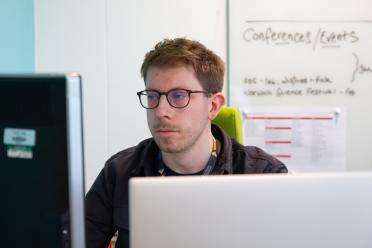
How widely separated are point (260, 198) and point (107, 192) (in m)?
0.80

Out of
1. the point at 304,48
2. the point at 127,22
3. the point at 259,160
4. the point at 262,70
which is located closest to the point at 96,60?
the point at 127,22

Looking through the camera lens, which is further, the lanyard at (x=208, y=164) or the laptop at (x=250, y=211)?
the lanyard at (x=208, y=164)

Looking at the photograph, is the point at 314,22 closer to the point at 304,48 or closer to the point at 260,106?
the point at 304,48

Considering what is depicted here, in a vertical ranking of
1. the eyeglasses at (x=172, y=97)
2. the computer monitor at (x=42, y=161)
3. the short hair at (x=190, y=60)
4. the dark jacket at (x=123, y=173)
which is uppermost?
the short hair at (x=190, y=60)

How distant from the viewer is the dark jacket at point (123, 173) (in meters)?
1.32

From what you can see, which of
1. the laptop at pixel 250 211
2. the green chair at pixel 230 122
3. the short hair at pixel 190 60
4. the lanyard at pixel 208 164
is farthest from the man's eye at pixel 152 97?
the laptop at pixel 250 211

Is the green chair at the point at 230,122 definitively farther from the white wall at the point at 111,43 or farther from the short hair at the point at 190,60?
the white wall at the point at 111,43

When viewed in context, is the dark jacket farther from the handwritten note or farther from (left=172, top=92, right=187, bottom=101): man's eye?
the handwritten note

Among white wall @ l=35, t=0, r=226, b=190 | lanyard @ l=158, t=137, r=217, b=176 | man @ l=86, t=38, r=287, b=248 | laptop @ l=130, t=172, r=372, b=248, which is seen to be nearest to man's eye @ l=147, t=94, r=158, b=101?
man @ l=86, t=38, r=287, b=248

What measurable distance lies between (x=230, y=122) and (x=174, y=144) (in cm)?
35

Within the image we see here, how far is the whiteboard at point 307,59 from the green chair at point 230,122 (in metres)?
0.73

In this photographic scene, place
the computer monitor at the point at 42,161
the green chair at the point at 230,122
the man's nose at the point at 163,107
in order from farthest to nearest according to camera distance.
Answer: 1. the green chair at the point at 230,122
2. the man's nose at the point at 163,107
3. the computer monitor at the point at 42,161

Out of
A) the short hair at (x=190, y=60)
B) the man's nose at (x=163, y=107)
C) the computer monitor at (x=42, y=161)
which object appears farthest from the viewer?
the short hair at (x=190, y=60)

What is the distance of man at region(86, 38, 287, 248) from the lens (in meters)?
1.30
